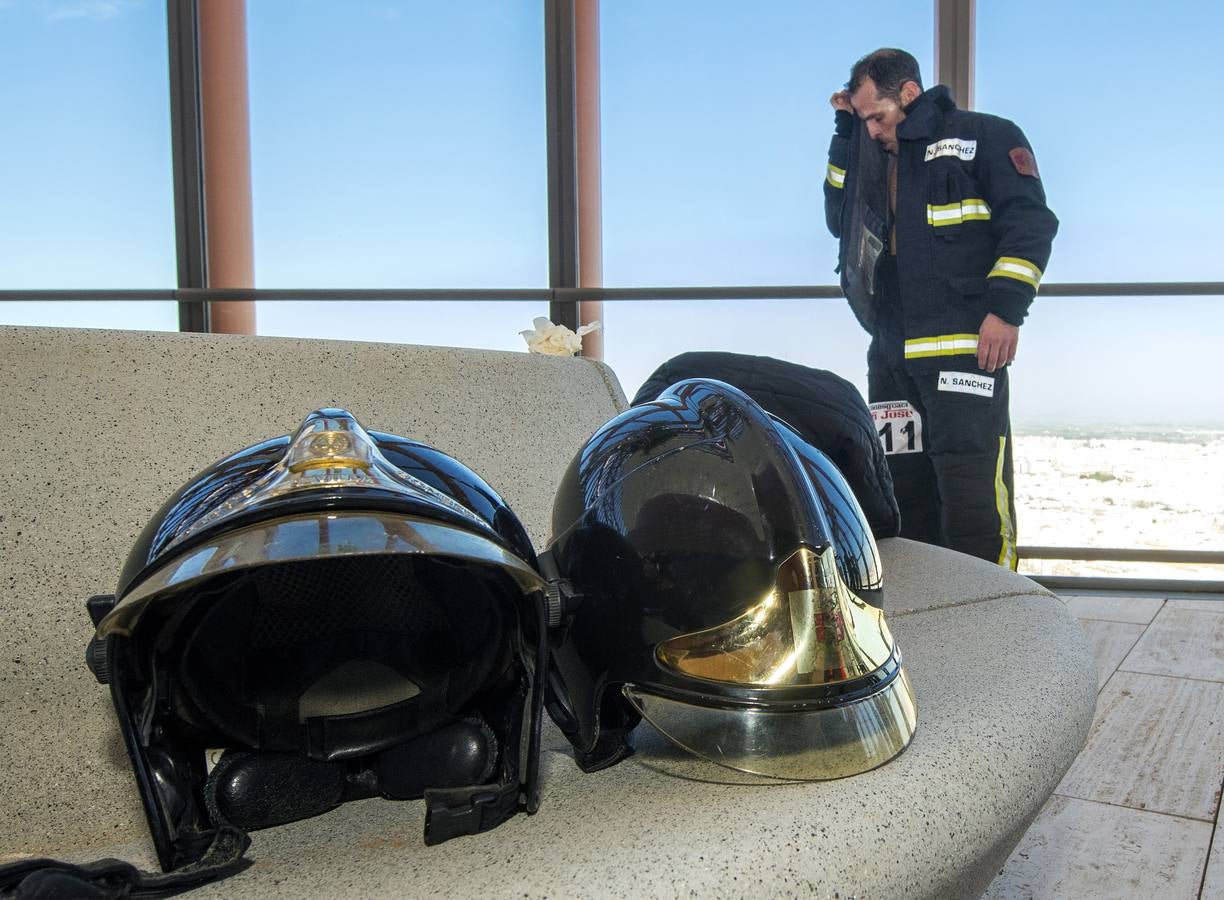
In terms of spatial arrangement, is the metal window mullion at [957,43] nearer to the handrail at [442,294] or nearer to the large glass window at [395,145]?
the handrail at [442,294]

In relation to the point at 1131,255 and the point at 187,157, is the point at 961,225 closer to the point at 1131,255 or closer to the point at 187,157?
the point at 1131,255

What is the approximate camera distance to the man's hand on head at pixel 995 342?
2.18 meters

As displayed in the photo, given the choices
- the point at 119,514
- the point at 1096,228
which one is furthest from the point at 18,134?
the point at 1096,228

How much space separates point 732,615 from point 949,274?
1.88 metres

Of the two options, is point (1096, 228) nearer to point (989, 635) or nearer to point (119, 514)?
point (989, 635)

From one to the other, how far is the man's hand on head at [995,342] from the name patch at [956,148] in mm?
377

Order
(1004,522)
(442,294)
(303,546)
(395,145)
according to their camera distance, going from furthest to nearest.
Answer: (395,145) → (442,294) → (1004,522) → (303,546)

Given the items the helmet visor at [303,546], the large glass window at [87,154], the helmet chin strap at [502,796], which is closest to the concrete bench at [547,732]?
the helmet chin strap at [502,796]

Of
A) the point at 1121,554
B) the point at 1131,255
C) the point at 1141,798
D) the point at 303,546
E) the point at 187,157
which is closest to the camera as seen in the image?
the point at 303,546

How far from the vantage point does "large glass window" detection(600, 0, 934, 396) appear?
9.07 feet

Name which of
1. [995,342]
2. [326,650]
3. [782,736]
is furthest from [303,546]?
[995,342]

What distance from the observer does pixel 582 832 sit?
0.54 metres

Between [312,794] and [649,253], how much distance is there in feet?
8.06

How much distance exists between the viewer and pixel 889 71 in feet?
7.68
